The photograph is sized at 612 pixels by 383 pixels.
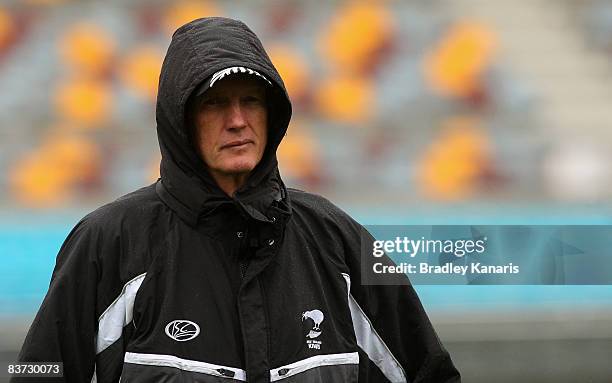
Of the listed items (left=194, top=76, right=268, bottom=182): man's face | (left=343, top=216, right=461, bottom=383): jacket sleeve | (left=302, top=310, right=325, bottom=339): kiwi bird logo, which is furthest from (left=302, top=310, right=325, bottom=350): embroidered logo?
(left=194, top=76, right=268, bottom=182): man's face

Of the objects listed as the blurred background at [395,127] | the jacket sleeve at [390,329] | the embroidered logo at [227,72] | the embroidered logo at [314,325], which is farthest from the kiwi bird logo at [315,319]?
the blurred background at [395,127]

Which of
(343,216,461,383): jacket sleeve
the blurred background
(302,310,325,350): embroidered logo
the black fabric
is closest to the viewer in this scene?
the black fabric

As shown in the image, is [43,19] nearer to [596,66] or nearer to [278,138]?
[278,138]

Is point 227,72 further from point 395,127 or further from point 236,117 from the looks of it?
point 395,127

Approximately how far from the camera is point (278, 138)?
2092mm

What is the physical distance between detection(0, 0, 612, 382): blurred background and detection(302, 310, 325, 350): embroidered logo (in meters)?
1.32

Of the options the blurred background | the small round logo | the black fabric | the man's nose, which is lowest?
the black fabric

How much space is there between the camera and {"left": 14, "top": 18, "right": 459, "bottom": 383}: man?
6.21 ft

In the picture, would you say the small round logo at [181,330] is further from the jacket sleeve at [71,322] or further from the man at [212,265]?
the jacket sleeve at [71,322]

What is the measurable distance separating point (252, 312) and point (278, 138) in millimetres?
373

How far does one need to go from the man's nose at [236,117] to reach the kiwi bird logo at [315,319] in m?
0.37

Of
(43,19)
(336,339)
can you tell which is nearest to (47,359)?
(336,339)

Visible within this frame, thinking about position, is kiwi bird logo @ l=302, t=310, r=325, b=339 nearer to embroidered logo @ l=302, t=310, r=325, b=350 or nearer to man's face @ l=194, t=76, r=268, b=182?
embroidered logo @ l=302, t=310, r=325, b=350

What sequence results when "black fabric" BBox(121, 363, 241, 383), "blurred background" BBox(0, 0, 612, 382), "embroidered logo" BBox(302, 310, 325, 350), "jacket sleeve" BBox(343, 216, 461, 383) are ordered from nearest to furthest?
"black fabric" BBox(121, 363, 241, 383)
"embroidered logo" BBox(302, 310, 325, 350)
"jacket sleeve" BBox(343, 216, 461, 383)
"blurred background" BBox(0, 0, 612, 382)
